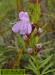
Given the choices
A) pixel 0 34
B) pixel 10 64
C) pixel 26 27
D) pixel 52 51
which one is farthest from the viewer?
pixel 0 34

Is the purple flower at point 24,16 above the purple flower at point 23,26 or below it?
above

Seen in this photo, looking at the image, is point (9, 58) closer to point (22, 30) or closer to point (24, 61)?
point (24, 61)

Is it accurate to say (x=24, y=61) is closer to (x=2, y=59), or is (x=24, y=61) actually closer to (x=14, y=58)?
(x=14, y=58)

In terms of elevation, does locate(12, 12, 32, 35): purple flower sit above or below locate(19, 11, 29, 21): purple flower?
below

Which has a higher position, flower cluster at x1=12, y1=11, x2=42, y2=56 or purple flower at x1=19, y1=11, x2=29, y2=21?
purple flower at x1=19, y1=11, x2=29, y2=21

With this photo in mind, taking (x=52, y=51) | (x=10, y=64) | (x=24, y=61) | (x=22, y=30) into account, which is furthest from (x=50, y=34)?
(x=22, y=30)

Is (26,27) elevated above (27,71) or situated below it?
above

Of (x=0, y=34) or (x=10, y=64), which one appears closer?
(x=10, y=64)

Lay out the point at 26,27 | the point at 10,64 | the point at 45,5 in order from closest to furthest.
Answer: the point at 26,27, the point at 10,64, the point at 45,5

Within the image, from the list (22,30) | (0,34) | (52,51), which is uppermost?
(22,30)

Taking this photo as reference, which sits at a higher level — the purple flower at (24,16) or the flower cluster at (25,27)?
the purple flower at (24,16)

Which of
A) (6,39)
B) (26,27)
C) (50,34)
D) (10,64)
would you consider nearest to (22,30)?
(26,27)
